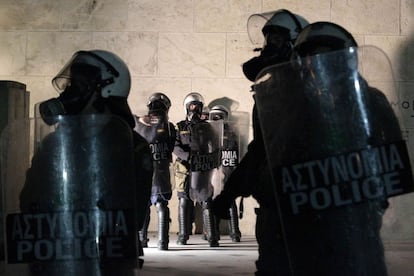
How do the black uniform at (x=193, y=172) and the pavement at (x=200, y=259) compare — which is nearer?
the pavement at (x=200, y=259)

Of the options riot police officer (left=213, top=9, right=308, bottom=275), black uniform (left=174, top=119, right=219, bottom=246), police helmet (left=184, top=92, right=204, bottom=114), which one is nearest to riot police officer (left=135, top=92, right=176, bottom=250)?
black uniform (left=174, top=119, right=219, bottom=246)

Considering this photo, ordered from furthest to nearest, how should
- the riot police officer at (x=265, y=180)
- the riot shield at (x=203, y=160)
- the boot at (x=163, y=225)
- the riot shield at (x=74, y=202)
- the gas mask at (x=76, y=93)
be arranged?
the riot shield at (x=203, y=160), the boot at (x=163, y=225), the gas mask at (x=76, y=93), the riot police officer at (x=265, y=180), the riot shield at (x=74, y=202)

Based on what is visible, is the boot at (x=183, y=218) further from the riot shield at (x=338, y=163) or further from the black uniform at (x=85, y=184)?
the riot shield at (x=338, y=163)

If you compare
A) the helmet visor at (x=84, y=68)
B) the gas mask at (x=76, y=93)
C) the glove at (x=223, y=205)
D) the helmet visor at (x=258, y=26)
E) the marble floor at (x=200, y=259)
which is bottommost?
the marble floor at (x=200, y=259)

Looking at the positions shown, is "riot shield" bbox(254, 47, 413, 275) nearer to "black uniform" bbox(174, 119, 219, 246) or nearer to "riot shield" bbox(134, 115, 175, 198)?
→ "riot shield" bbox(134, 115, 175, 198)

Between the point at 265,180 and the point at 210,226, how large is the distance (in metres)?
6.17

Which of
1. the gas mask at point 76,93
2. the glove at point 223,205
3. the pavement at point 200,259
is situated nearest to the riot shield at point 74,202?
the gas mask at point 76,93

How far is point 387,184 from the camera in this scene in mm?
2646

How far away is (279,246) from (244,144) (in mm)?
6853

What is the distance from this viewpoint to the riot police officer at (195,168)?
938 centimetres

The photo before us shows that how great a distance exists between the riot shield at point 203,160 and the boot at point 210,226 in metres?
0.12

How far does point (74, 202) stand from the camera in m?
3.13

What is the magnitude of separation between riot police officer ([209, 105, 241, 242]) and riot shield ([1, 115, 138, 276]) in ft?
→ 20.7

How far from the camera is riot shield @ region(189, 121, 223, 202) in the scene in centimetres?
938
